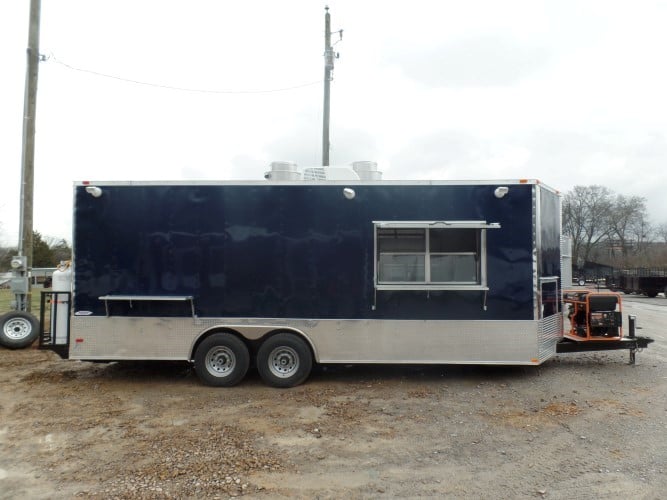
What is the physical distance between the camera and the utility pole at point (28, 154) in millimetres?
9898

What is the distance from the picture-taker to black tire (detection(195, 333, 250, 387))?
6.22m

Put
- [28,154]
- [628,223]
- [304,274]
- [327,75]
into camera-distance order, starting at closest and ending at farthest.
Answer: [304,274] < [28,154] < [327,75] < [628,223]

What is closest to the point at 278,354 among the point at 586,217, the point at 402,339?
the point at 402,339

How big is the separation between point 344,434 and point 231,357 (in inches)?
87.0

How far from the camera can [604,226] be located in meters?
58.6

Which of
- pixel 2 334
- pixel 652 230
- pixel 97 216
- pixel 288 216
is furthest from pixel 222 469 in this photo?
pixel 652 230

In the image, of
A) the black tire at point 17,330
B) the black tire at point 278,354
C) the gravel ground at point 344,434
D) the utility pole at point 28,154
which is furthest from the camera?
the utility pole at point 28,154

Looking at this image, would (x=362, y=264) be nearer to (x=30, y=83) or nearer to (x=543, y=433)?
(x=543, y=433)

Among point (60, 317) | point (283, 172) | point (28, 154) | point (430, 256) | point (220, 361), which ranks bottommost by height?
point (220, 361)

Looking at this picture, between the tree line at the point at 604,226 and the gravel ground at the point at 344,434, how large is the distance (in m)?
57.4

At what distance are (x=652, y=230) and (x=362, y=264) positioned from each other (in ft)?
219

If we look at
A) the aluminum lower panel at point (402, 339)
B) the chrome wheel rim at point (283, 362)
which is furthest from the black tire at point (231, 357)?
the chrome wheel rim at point (283, 362)

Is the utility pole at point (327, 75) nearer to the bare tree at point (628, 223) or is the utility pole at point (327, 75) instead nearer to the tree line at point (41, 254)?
the tree line at point (41, 254)

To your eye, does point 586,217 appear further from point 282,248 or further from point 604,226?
point 282,248
